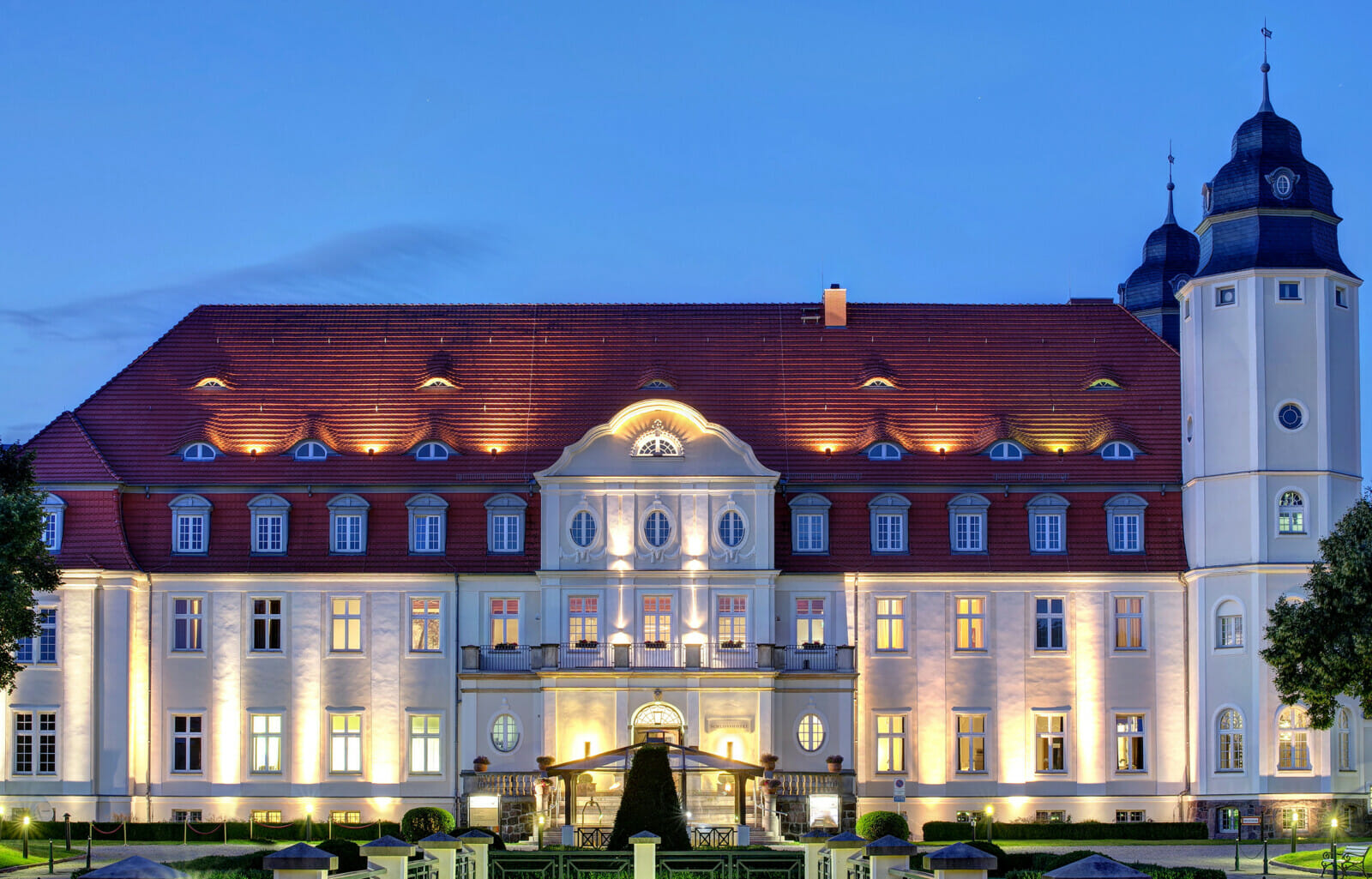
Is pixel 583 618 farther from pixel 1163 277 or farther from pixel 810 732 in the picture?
pixel 1163 277

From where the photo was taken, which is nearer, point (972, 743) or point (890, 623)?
point (972, 743)

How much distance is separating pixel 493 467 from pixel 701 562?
24.3ft

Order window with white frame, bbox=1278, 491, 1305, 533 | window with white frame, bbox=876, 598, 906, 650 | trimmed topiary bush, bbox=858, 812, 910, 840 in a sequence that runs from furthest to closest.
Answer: window with white frame, bbox=876, 598, 906, 650 → window with white frame, bbox=1278, 491, 1305, 533 → trimmed topiary bush, bbox=858, 812, 910, 840

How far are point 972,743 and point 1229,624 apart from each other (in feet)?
27.6

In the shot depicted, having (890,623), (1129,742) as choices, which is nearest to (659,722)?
(890,623)

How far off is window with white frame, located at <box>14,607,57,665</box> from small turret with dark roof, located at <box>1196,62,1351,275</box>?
118ft

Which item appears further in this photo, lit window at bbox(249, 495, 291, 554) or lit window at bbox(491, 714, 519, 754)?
lit window at bbox(249, 495, 291, 554)

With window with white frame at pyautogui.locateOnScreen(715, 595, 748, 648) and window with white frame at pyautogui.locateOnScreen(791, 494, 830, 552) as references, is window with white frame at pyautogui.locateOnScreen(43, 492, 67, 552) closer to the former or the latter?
window with white frame at pyautogui.locateOnScreen(715, 595, 748, 648)

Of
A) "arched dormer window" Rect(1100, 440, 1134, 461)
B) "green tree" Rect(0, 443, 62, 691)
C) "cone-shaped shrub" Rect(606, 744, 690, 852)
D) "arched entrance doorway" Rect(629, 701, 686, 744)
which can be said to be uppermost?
"arched dormer window" Rect(1100, 440, 1134, 461)

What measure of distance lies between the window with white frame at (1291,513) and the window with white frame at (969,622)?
907 centimetres

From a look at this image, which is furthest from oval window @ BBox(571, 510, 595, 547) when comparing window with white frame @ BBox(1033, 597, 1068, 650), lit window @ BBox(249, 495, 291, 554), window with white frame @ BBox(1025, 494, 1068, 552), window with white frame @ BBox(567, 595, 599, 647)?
window with white frame @ BBox(1033, 597, 1068, 650)

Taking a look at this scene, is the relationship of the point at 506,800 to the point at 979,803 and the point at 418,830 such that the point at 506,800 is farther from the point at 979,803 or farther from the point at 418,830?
the point at 979,803

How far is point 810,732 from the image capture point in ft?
202

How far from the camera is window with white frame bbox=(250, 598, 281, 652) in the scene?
6297cm
